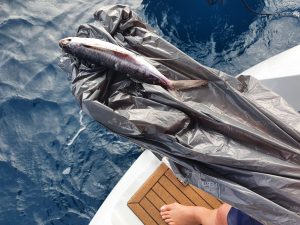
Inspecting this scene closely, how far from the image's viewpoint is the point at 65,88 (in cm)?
497

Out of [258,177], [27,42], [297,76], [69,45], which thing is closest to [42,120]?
[27,42]

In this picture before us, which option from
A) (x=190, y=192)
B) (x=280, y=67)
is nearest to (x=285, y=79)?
(x=280, y=67)

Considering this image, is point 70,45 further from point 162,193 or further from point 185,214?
point 185,214

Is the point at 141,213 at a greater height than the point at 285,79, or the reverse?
the point at 285,79

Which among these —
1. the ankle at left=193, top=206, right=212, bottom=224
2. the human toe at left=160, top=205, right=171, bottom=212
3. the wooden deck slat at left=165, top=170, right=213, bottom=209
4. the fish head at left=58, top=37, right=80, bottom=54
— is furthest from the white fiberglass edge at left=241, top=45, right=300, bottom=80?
the fish head at left=58, top=37, right=80, bottom=54

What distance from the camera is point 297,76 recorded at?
10.3ft

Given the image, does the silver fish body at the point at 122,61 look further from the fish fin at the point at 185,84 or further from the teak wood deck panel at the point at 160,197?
the teak wood deck panel at the point at 160,197

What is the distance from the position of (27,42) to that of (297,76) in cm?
380

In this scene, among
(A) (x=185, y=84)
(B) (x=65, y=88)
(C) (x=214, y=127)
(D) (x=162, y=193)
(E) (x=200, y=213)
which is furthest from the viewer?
(B) (x=65, y=88)

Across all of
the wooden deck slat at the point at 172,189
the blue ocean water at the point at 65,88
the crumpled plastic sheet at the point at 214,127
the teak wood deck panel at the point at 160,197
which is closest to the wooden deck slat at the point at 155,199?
the teak wood deck panel at the point at 160,197

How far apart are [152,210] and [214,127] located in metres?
1.19

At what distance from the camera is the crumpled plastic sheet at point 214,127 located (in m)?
1.85

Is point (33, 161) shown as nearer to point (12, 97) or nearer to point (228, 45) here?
point (12, 97)

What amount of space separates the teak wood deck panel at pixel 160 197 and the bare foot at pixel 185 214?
0.25 feet
